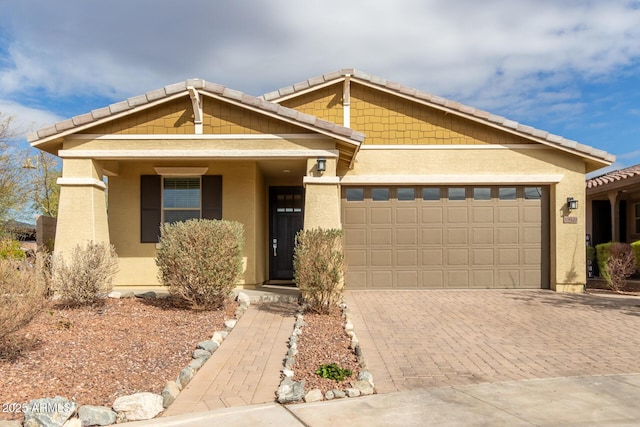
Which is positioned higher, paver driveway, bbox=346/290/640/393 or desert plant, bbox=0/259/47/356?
desert plant, bbox=0/259/47/356

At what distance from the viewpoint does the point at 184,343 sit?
617cm

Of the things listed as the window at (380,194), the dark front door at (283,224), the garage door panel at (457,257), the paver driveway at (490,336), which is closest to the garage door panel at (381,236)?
the window at (380,194)

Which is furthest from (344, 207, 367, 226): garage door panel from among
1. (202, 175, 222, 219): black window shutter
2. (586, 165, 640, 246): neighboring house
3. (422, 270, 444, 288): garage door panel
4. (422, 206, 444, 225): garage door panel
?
(586, 165, 640, 246): neighboring house

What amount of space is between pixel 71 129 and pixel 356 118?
6.42 meters

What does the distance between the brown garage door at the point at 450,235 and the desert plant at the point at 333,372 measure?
6.45 meters

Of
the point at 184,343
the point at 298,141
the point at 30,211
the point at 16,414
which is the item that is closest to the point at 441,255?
the point at 298,141

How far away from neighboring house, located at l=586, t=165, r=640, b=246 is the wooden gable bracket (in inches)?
497

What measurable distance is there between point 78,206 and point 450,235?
845 centimetres

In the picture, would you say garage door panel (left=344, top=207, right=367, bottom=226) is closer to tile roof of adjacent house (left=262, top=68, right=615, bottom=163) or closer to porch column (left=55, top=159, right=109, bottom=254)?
tile roof of adjacent house (left=262, top=68, right=615, bottom=163)

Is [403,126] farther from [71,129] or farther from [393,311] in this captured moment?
[71,129]

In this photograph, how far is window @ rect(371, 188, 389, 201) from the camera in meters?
11.6

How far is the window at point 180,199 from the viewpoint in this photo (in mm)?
10875

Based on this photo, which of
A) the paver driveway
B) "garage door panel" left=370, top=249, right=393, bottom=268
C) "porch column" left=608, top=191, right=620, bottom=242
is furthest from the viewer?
"porch column" left=608, top=191, right=620, bottom=242

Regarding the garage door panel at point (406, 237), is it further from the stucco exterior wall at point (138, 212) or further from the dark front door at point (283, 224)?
the stucco exterior wall at point (138, 212)
